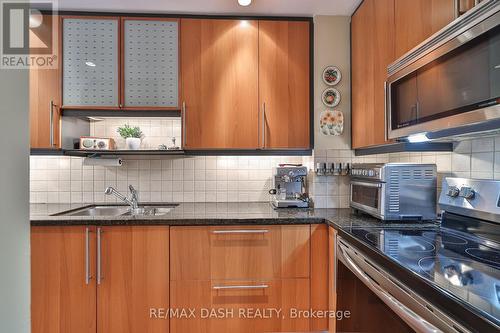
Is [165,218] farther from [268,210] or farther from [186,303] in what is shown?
[268,210]

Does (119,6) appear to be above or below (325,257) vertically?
above

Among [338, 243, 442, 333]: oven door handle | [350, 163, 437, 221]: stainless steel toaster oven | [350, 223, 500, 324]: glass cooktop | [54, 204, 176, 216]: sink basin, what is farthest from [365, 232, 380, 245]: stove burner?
[54, 204, 176, 216]: sink basin

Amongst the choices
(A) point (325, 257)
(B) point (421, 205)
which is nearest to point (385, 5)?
(B) point (421, 205)

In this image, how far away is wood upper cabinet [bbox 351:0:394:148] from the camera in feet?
5.29

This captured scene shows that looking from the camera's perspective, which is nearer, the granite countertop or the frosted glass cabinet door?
the granite countertop

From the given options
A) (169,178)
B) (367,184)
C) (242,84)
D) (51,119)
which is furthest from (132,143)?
Answer: (367,184)

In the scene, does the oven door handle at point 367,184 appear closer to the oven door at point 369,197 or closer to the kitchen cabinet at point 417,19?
the oven door at point 369,197

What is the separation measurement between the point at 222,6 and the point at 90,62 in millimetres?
1024

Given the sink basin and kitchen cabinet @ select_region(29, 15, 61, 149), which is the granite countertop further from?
kitchen cabinet @ select_region(29, 15, 61, 149)

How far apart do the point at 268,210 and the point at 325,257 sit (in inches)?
19.7

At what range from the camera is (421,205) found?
5.08 ft

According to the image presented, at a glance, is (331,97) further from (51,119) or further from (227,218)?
(51,119)

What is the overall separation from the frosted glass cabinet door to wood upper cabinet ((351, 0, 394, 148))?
1.71 meters

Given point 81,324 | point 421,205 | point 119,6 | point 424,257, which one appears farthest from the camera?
point 119,6
